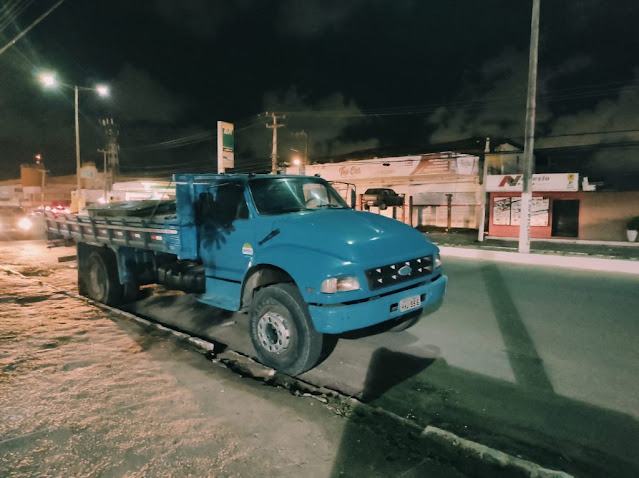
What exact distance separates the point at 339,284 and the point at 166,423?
6.29 ft

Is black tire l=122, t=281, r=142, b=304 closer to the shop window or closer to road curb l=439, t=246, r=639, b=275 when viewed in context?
road curb l=439, t=246, r=639, b=275

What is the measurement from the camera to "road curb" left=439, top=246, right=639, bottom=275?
37.0ft

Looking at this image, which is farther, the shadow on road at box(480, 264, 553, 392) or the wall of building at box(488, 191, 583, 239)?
the wall of building at box(488, 191, 583, 239)

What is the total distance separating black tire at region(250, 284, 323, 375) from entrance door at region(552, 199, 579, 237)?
21.9 metres

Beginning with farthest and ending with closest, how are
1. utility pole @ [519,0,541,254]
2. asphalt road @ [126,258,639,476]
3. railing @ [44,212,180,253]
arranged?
utility pole @ [519,0,541,254]
railing @ [44,212,180,253]
asphalt road @ [126,258,639,476]

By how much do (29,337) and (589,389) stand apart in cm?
674

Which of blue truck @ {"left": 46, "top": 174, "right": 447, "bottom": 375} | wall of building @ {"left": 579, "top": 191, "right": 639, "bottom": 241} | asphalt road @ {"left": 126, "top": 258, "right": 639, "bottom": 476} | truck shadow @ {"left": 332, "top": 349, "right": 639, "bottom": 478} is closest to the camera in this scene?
truck shadow @ {"left": 332, "top": 349, "right": 639, "bottom": 478}

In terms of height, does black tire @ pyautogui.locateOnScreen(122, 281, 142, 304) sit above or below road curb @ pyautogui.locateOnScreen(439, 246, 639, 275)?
below

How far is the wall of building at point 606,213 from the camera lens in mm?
19938

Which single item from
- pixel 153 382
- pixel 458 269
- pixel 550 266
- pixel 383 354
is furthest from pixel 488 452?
pixel 550 266

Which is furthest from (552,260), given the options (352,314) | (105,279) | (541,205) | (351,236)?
(105,279)

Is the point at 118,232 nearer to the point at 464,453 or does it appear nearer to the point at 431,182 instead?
the point at 464,453

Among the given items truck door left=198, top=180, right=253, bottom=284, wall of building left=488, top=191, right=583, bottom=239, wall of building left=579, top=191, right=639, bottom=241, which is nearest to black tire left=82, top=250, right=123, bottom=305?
truck door left=198, top=180, right=253, bottom=284

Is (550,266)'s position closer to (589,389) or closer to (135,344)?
(589,389)
